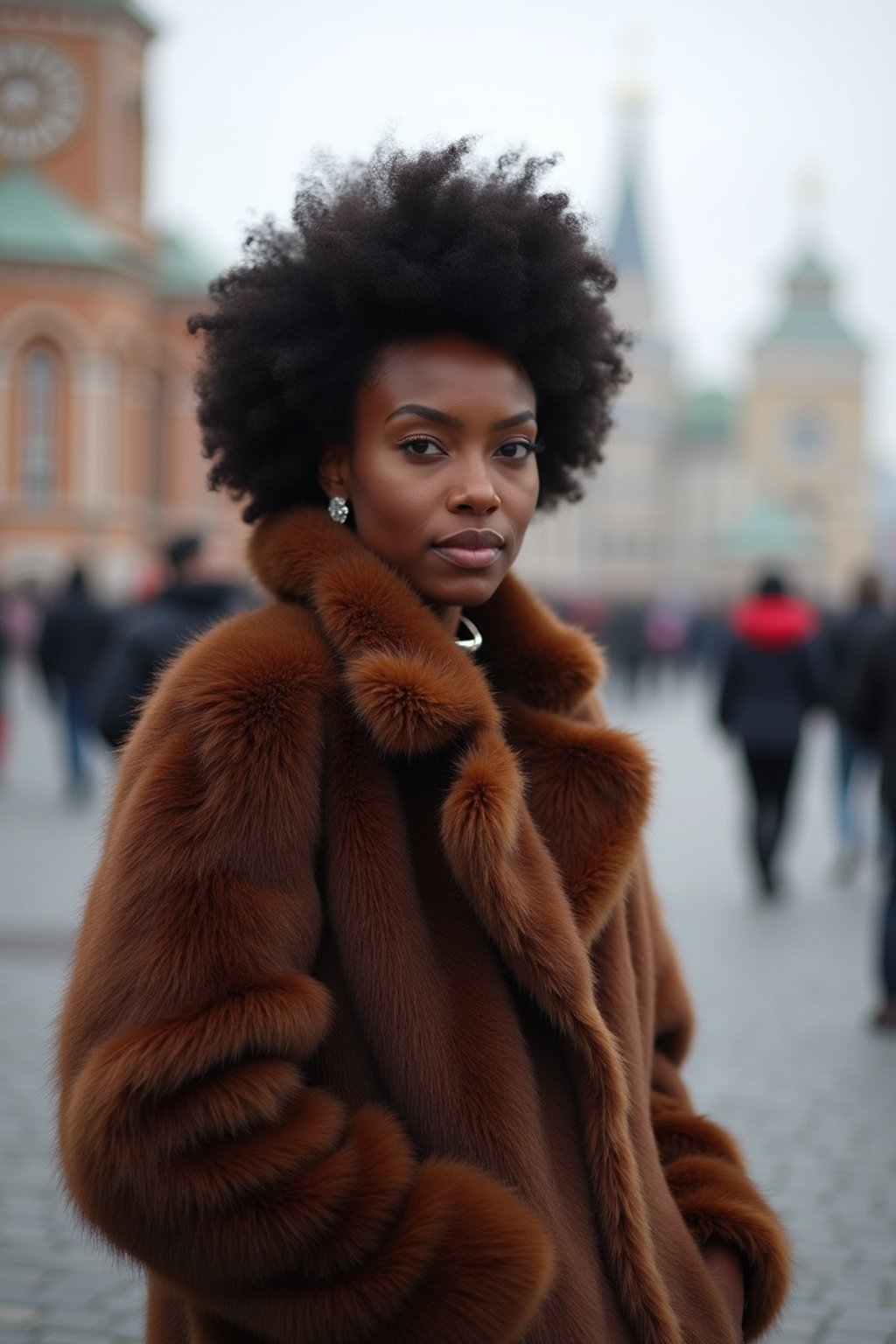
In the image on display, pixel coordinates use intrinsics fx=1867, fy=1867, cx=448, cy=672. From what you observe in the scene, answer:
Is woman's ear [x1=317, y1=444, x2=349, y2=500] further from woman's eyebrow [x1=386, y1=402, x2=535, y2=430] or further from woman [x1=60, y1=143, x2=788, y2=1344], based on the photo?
woman's eyebrow [x1=386, y1=402, x2=535, y2=430]

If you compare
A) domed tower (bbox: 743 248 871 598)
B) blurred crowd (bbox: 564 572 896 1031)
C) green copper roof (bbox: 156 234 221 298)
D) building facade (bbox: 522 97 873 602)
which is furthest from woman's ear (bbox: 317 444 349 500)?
domed tower (bbox: 743 248 871 598)

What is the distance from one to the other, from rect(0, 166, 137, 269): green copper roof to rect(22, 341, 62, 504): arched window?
2.26m

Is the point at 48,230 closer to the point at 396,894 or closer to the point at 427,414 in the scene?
the point at 427,414

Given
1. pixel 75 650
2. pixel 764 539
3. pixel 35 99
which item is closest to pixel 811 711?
pixel 75 650

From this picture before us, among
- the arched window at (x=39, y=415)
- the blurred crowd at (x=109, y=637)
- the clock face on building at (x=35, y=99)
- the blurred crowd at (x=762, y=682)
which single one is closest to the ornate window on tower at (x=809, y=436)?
the clock face on building at (x=35, y=99)

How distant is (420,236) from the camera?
2.36 metres

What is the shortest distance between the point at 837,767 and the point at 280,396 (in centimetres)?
1000

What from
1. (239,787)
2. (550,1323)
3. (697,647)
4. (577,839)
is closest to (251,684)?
A: (239,787)

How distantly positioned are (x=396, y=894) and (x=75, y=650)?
43.6 ft

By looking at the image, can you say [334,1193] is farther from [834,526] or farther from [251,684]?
[834,526]

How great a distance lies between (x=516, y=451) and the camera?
2.36m

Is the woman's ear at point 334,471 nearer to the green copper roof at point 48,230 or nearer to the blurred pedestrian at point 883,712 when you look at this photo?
the blurred pedestrian at point 883,712

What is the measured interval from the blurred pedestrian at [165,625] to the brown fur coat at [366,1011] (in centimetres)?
410

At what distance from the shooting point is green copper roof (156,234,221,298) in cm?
4775
